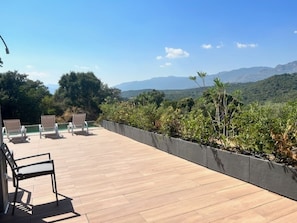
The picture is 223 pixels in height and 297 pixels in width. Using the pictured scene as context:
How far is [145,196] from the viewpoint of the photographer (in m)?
3.47

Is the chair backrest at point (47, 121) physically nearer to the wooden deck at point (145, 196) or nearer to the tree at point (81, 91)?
the wooden deck at point (145, 196)

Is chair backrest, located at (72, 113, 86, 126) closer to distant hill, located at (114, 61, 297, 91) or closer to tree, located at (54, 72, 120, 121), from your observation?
distant hill, located at (114, 61, 297, 91)

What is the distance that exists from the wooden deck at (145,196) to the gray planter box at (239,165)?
0.37ft

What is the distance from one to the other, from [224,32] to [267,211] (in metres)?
21.7

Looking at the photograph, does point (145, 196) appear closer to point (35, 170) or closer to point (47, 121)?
point (35, 170)

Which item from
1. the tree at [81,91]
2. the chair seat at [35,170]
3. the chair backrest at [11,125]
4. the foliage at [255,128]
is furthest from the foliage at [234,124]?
the tree at [81,91]

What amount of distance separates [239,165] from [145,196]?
5.11 feet

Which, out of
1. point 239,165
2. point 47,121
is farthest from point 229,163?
point 47,121

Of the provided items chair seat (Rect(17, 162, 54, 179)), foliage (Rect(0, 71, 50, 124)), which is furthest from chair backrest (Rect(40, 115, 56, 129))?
foliage (Rect(0, 71, 50, 124))

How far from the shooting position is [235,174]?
4.08 meters

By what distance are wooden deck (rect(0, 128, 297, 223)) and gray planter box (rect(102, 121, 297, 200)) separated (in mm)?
113

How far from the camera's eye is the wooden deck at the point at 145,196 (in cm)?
288

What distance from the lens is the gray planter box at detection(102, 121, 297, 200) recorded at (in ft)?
10.8

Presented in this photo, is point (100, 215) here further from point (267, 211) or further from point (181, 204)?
point (267, 211)
